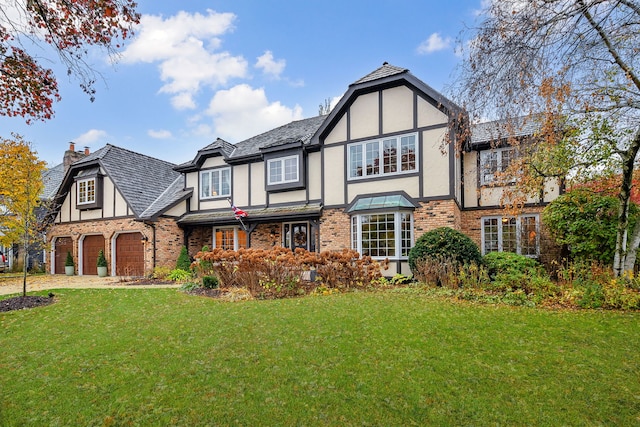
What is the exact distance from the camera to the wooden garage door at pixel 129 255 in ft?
57.8

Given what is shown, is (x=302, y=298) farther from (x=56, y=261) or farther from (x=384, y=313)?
(x=56, y=261)

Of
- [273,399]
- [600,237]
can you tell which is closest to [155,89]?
[273,399]

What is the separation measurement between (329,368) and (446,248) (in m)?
7.37

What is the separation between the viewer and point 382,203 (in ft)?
42.0

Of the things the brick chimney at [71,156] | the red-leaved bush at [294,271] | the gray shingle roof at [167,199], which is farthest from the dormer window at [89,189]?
the red-leaved bush at [294,271]

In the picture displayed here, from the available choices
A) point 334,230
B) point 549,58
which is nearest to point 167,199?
point 334,230

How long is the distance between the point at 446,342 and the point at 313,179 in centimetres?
1062

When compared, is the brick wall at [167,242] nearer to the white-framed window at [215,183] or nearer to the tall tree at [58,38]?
the white-framed window at [215,183]

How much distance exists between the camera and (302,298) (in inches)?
356

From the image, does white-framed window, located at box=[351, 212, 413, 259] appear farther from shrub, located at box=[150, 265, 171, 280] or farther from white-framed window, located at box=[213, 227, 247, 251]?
shrub, located at box=[150, 265, 171, 280]

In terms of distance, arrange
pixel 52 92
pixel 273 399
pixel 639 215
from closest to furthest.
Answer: pixel 273 399 → pixel 52 92 → pixel 639 215

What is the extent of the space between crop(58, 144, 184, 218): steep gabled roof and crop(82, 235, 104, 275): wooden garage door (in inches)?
131

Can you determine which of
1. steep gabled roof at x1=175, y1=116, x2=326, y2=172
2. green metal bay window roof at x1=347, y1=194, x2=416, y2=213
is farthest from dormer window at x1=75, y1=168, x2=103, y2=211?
green metal bay window roof at x1=347, y1=194, x2=416, y2=213

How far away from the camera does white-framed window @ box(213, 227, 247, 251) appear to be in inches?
Answer: 689
